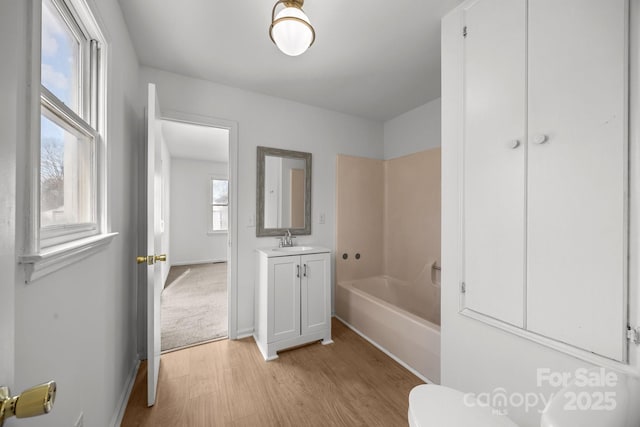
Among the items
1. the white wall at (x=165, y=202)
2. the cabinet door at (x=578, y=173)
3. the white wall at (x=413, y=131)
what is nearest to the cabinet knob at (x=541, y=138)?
the cabinet door at (x=578, y=173)

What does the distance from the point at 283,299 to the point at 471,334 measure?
4.58 feet

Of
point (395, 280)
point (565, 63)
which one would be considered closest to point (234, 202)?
point (395, 280)

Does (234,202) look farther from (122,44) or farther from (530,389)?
(530,389)

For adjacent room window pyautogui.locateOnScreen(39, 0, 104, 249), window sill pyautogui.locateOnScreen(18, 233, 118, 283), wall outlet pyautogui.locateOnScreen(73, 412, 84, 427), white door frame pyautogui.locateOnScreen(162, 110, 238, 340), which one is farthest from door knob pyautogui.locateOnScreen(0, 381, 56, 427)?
white door frame pyautogui.locateOnScreen(162, 110, 238, 340)

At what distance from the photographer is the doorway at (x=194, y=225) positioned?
3139 millimetres

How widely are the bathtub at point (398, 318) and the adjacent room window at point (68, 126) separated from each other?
81.3 inches

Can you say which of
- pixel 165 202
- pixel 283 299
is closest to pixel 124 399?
pixel 283 299

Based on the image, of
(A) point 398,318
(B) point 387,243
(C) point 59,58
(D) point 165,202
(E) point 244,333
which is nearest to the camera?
(C) point 59,58

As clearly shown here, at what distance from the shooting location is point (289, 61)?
197 cm

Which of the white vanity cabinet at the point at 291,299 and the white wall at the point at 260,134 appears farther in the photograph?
the white wall at the point at 260,134

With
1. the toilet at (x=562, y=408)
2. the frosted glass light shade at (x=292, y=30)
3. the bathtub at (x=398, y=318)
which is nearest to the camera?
the toilet at (x=562, y=408)

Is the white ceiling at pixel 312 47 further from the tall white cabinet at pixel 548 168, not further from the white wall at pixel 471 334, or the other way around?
the tall white cabinet at pixel 548 168

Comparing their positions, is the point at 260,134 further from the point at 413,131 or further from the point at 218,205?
the point at 218,205

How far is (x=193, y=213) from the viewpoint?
5.59 meters
